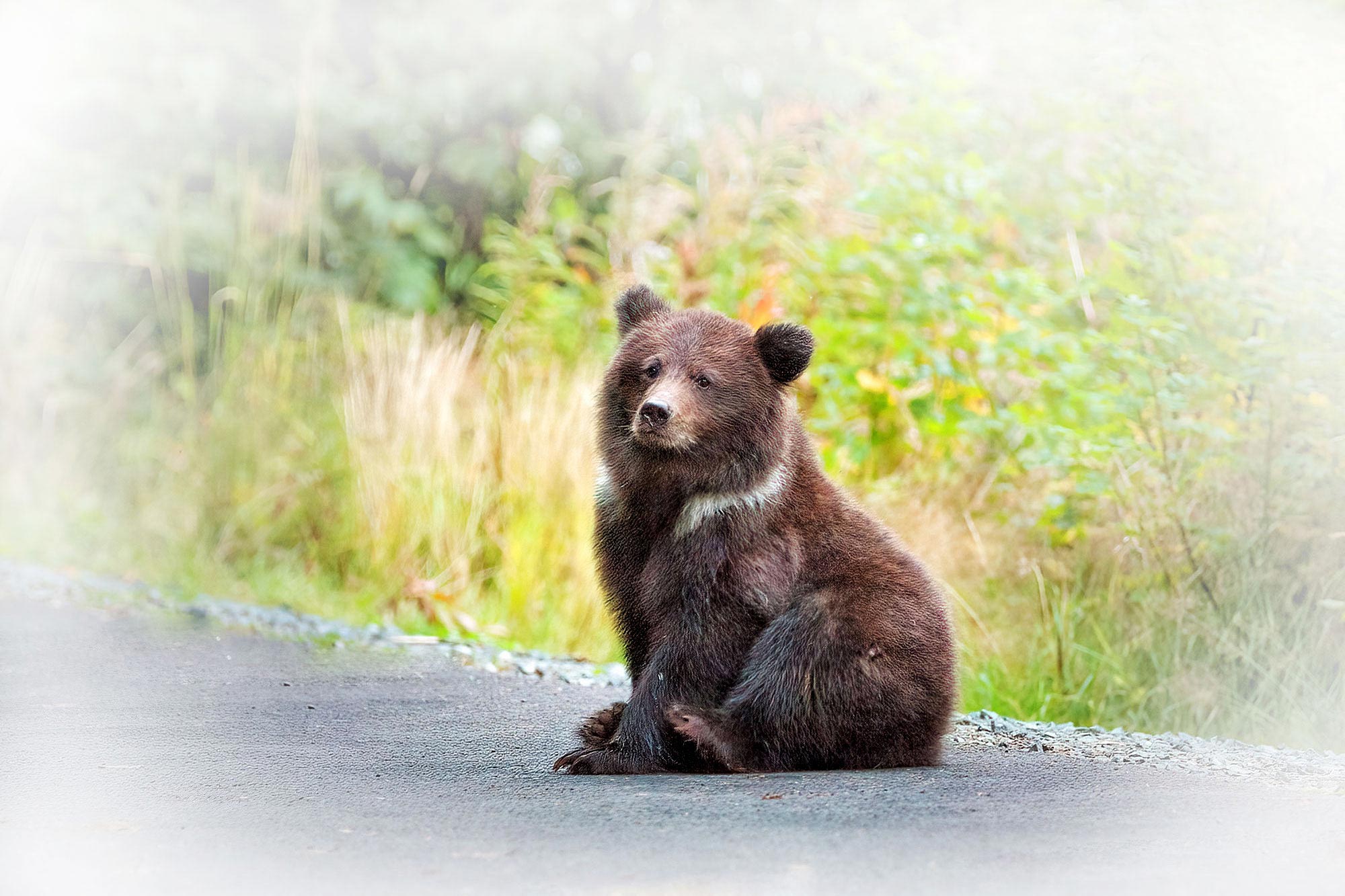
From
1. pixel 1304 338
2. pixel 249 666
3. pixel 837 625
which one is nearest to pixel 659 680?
pixel 837 625

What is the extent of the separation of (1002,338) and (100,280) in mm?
8775

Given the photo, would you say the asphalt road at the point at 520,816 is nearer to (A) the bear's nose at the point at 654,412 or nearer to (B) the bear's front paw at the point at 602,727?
→ (B) the bear's front paw at the point at 602,727

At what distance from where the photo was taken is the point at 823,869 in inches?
111

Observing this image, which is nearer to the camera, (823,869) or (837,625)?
(823,869)

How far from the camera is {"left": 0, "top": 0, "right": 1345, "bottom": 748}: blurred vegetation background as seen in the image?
236 inches

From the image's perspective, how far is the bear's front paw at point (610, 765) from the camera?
3.95 meters

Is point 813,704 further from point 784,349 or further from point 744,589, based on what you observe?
point 784,349

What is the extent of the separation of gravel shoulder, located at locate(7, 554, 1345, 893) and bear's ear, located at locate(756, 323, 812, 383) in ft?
4.49

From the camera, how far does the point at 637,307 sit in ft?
15.3

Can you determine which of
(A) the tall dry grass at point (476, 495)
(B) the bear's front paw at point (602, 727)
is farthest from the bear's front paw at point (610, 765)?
(A) the tall dry grass at point (476, 495)

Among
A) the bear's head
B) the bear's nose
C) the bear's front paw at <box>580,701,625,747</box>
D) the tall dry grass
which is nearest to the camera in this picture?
the bear's nose

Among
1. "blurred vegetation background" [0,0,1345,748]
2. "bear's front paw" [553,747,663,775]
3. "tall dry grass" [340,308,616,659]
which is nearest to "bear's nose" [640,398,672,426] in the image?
"bear's front paw" [553,747,663,775]

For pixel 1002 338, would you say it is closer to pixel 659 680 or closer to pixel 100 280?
pixel 659 680

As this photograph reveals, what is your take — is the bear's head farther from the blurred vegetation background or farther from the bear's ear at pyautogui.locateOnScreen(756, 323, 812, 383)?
the blurred vegetation background
